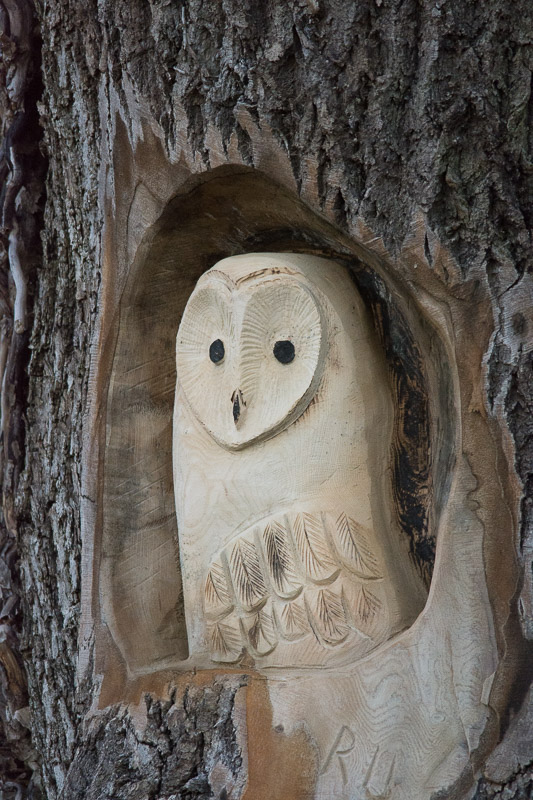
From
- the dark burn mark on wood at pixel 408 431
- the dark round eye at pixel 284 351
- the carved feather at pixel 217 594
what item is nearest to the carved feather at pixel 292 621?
the carved feather at pixel 217 594

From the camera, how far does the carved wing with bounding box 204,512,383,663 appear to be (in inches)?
62.1

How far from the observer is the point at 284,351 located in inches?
65.7

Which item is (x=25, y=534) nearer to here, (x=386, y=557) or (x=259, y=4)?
(x=386, y=557)

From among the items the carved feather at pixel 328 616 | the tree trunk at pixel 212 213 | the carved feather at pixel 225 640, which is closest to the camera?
the tree trunk at pixel 212 213

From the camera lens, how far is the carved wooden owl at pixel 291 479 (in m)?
1.59

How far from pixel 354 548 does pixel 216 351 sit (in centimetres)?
44

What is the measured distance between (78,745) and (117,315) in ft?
2.70

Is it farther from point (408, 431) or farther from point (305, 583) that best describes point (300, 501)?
point (408, 431)

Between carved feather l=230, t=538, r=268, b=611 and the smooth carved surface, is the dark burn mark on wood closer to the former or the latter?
the smooth carved surface

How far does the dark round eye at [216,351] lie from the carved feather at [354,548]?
0.36 m

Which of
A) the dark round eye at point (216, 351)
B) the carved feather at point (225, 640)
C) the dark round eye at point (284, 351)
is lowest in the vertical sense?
the carved feather at point (225, 640)

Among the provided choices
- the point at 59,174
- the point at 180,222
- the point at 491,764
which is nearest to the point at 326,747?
the point at 491,764

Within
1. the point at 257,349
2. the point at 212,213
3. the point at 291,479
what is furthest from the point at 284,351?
the point at 212,213

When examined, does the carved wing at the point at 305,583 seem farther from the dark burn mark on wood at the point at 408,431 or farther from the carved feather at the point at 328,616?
the dark burn mark on wood at the point at 408,431
